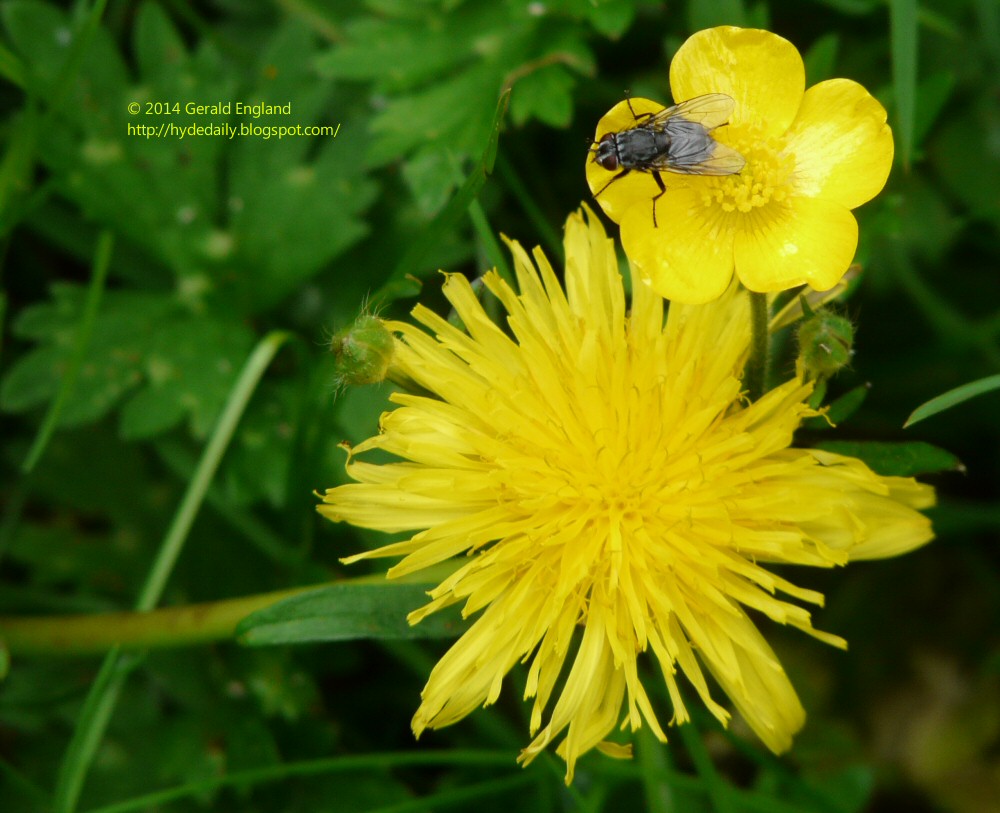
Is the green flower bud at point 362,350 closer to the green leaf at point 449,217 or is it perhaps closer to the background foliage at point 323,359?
the green leaf at point 449,217

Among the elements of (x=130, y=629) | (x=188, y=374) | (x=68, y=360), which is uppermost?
(x=68, y=360)

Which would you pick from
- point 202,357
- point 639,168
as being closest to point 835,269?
point 639,168

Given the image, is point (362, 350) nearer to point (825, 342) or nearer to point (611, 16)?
point (825, 342)

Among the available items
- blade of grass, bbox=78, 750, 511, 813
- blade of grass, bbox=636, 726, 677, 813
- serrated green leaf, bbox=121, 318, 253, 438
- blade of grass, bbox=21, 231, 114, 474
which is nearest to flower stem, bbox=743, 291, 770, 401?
blade of grass, bbox=636, 726, 677, 813

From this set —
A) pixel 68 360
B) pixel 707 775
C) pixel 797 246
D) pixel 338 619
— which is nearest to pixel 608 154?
pixel 797 246

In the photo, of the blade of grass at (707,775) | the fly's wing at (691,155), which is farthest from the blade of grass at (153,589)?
the blade of grass at (707,775)

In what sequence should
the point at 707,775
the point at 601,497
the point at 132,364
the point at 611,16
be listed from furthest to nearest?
the point at 132,364 < the point at 611,16 < the point at 707,775 < the point at 601,497

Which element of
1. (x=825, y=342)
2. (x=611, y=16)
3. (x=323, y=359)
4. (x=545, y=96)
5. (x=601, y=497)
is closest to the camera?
(x=825, y=342)
